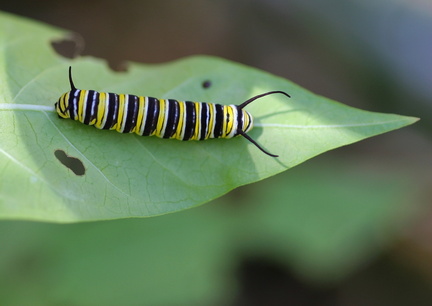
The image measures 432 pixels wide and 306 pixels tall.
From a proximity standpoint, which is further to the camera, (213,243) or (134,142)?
(213,243)

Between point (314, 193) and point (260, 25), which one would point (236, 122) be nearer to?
point (314, 193)

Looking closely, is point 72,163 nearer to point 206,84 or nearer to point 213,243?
point 206,84

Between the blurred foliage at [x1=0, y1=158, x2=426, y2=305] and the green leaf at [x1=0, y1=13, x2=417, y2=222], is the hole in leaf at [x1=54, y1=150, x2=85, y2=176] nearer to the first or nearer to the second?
the green leaf at [x1=0, y1=13, x2=417, y2=222]

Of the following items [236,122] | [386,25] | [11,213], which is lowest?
[11,213]

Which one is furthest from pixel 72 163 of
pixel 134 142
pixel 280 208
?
pixel 280 208

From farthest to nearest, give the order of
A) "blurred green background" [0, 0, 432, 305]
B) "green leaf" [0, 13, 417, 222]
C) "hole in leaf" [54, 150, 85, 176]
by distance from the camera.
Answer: "blurred green background" [0, 0, 432, 305], "hole in leaf" [54, 150, 85, 176], "green leaf" [0, 13, 417, 222]

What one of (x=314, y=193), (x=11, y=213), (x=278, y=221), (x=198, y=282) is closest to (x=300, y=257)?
(x=278, y=221)

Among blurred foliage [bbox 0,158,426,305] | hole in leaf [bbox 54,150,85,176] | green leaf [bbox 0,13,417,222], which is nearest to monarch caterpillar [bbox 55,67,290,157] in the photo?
green leaf [bbox 0,13,417,222]
